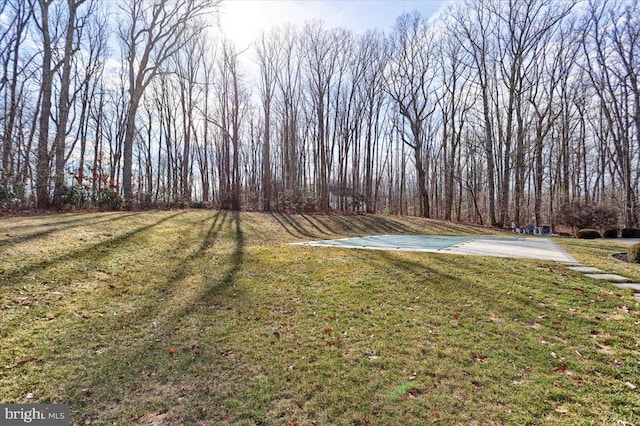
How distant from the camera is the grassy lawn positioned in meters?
2.04

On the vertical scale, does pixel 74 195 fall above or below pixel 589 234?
above

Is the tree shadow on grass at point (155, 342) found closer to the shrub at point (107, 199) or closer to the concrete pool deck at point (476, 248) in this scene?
the concrete pool deck at point (476, 248)

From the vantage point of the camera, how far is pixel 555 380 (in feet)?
7.34

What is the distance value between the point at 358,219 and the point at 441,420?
41.4 ft

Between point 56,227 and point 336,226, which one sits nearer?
point 56,227

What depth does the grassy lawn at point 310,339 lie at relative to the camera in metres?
2.04

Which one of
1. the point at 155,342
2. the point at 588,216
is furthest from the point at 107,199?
the point at 588,216

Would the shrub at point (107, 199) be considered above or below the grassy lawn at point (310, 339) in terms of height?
above

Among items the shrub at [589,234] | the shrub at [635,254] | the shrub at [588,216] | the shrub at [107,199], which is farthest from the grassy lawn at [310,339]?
the shrub at [588,216]

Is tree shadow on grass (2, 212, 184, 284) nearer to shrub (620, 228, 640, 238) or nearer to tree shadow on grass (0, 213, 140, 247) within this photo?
tree shadow on grass (0, 213, 140, 247)

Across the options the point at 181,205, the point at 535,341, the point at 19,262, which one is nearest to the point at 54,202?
the point at 181,205

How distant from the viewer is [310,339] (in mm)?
2988

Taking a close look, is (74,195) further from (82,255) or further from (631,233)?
(631,233)

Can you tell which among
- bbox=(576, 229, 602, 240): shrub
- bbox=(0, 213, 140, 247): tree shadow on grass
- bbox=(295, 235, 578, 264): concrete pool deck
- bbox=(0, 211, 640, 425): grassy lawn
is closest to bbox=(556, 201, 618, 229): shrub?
bbox=(576, 229, 602, 240): shrub
